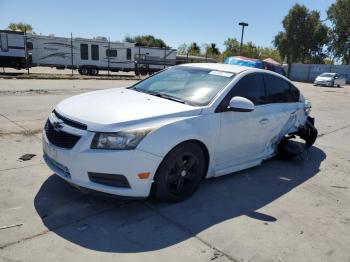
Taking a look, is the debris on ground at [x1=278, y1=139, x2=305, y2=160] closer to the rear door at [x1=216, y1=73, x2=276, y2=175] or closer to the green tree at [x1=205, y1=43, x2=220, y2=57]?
the rear door at [x1=216, y1=73, x2=276, y2=175]

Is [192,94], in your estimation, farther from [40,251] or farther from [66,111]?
[40,251]

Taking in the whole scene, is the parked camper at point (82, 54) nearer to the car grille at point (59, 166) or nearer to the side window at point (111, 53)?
the side window at point (111, 53)

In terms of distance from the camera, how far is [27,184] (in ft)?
14.6

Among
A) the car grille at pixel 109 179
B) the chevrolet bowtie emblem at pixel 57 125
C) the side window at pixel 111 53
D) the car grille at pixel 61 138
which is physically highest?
the side window at pixel 111 53

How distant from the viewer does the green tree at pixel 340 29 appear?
5784cm

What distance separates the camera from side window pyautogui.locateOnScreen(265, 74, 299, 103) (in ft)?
18.3

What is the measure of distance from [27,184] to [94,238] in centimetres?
155

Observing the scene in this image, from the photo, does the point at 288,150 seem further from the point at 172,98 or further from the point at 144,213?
the point at 144,213

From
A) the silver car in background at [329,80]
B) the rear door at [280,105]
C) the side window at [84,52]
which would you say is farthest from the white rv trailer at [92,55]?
the rear door at [280,105]

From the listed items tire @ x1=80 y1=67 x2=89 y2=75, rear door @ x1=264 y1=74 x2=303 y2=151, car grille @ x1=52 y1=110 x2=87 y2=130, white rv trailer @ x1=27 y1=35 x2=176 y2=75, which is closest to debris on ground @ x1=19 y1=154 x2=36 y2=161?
car grille @ x1=52 y1=110 x2=87 y2=130

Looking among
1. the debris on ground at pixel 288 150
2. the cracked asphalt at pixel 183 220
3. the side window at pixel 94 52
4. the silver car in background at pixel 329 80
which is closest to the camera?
the cracked asphalt at pixel 183 220

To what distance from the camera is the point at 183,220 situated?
384 centimetres

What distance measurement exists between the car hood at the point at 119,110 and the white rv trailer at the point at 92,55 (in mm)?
25172

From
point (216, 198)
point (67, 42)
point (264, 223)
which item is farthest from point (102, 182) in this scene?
point (67, 42)
